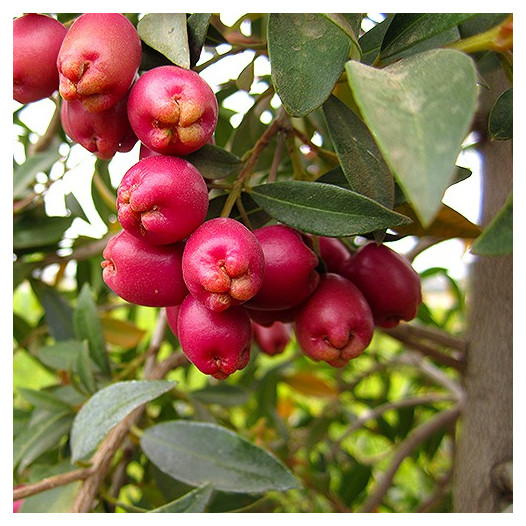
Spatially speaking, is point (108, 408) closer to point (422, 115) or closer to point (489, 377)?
point (422, 115)

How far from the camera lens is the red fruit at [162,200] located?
0.41 metres

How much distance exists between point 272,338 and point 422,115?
1.76 feet

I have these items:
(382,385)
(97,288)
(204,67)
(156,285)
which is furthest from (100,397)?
(382,385)

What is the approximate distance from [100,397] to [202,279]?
0.23 m

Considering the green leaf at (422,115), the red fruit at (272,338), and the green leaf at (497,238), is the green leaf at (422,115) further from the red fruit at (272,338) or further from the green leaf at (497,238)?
the red fruit at (272,338)

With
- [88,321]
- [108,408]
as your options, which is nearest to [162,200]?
[108,408]

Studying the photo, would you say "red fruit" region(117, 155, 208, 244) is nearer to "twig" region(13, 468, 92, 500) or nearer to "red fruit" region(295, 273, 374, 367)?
"red fruit" region(295, 273, 374, 367)

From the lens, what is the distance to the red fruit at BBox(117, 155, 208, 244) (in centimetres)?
41

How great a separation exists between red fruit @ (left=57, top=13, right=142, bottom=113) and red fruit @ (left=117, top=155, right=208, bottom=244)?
0.18 ft

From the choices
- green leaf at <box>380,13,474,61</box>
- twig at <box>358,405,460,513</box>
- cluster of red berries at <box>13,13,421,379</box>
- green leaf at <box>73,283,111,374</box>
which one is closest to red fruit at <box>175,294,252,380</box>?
cluster of red berries at <box>13,13,421,379</box>

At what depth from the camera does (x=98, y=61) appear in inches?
16.8

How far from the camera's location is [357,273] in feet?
1.75

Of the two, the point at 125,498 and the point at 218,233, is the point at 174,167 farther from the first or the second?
the point at 125,498
